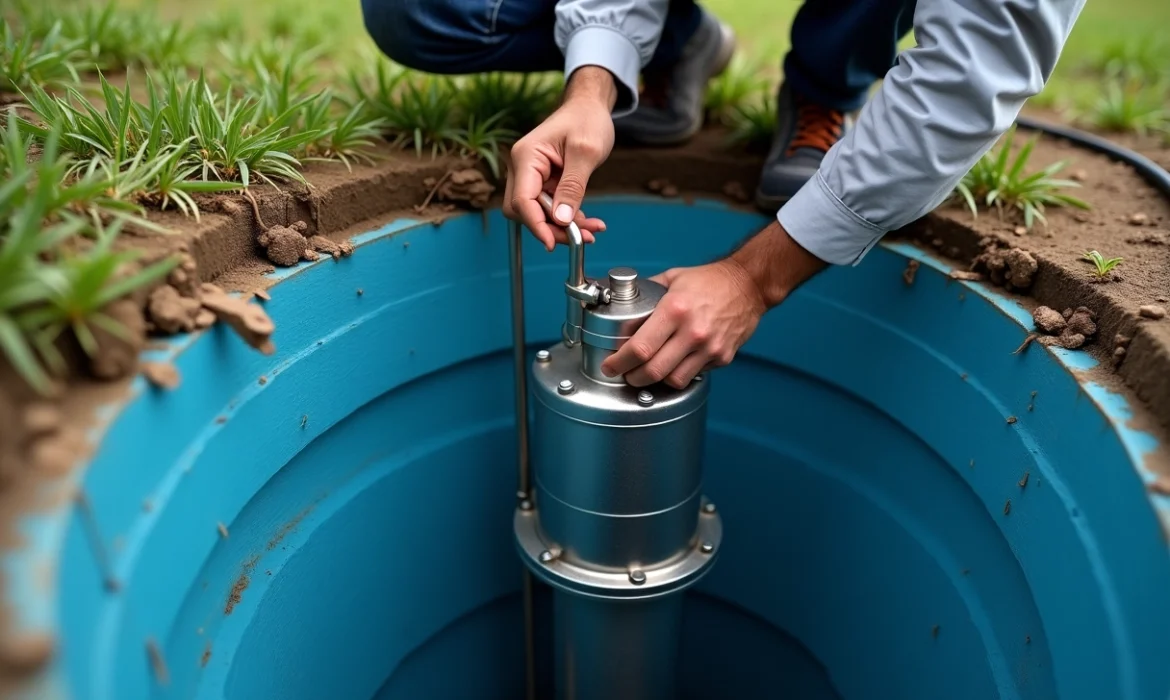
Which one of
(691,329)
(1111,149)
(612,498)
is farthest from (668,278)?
(1111,149)

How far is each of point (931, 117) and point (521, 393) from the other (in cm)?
56

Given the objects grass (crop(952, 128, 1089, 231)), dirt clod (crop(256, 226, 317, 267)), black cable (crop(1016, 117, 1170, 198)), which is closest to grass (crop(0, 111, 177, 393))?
dirt clod (crop(256, 226, 317, 267))

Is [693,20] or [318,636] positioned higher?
[693,20]

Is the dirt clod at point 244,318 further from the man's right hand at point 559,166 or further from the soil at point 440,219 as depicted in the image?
the man's right hand at point 559,166

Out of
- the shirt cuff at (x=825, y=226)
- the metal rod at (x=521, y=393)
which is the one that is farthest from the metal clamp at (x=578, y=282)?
the shirt cuff at (x=825, y=226)

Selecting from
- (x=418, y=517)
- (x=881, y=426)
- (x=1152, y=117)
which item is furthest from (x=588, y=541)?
(x=1152, y=117)

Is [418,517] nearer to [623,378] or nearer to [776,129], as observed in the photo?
[623,378]

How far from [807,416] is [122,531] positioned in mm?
923

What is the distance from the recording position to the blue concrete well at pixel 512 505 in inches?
27.6

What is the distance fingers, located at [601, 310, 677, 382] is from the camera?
0.86m

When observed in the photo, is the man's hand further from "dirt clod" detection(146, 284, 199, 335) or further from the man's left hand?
"dirt clod" detection(146, 284, 199, 335)

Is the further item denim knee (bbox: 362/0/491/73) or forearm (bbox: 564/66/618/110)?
denim knee (bbox: 362/0/491/73)

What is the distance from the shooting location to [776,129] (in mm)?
1258

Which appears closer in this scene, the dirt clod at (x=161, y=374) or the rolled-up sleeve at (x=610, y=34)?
the dirt clod at (x=161, y=374)
